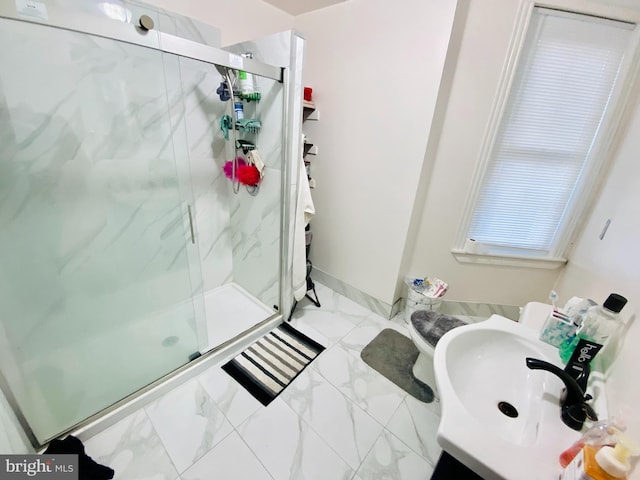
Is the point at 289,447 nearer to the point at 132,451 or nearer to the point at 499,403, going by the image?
the point at 132,451

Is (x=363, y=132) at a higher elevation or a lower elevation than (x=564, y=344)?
higher

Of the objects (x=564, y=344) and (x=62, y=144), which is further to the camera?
(x=62, y=144)

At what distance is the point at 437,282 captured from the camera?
6.84 feet

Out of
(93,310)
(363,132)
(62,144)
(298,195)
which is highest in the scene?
(363,132)

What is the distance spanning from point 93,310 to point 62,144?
93 cm

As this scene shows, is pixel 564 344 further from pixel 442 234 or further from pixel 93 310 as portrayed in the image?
pixel 93 310

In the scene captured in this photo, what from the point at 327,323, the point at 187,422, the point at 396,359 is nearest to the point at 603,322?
the point at 396,359

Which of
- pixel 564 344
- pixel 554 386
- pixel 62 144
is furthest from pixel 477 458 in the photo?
pixel 62 144

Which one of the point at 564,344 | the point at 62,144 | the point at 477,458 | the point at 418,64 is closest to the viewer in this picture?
the point at 477,458

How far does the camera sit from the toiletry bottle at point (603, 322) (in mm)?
831

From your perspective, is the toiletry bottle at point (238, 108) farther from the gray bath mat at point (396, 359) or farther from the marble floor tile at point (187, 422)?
the gray bath mat at point (396, 359)

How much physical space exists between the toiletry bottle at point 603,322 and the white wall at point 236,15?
2473mm

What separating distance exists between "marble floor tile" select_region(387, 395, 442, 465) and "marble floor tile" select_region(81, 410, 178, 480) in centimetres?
108

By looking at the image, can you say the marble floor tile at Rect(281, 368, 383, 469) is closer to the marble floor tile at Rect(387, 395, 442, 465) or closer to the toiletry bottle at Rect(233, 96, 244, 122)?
the marble floor tile at Rect(387, 395, 442, 465)
